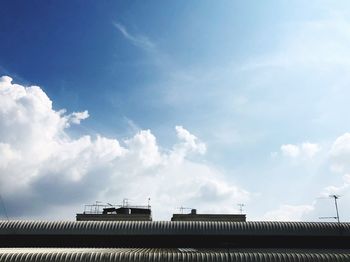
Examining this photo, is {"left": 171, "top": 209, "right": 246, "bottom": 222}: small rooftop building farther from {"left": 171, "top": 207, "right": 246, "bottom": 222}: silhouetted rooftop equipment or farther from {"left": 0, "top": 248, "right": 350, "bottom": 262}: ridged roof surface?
{"left": 0, "top": 248, "right": 350, "bottom": 262}: ridged roof surface

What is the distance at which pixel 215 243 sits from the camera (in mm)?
38125

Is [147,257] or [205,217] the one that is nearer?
[147,257]

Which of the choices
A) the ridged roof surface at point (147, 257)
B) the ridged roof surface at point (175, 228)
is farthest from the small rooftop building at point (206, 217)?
the ridged roof surface at point (147, 257)

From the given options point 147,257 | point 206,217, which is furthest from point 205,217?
point 147,257

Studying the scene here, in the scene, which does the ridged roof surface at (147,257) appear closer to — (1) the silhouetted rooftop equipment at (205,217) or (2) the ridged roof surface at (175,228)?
(2) the ridged roof surface at (175,228)

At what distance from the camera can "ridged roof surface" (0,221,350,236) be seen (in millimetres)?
38438

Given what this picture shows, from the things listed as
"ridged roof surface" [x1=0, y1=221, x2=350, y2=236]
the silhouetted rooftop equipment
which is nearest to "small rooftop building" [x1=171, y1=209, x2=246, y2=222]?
the silhouetted rooftop equipment

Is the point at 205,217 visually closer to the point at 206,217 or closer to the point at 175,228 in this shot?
the point at 206,217

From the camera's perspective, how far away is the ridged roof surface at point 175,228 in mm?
38438

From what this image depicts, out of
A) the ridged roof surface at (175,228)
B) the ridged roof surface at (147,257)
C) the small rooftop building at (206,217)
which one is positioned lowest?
the ridged roof surface at (147,257)

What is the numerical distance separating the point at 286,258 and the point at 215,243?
9571mm

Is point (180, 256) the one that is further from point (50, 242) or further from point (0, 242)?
point (0, 242)

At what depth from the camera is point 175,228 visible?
127ft

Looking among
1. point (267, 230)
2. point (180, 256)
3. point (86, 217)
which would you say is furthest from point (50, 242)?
point (86, 217)
